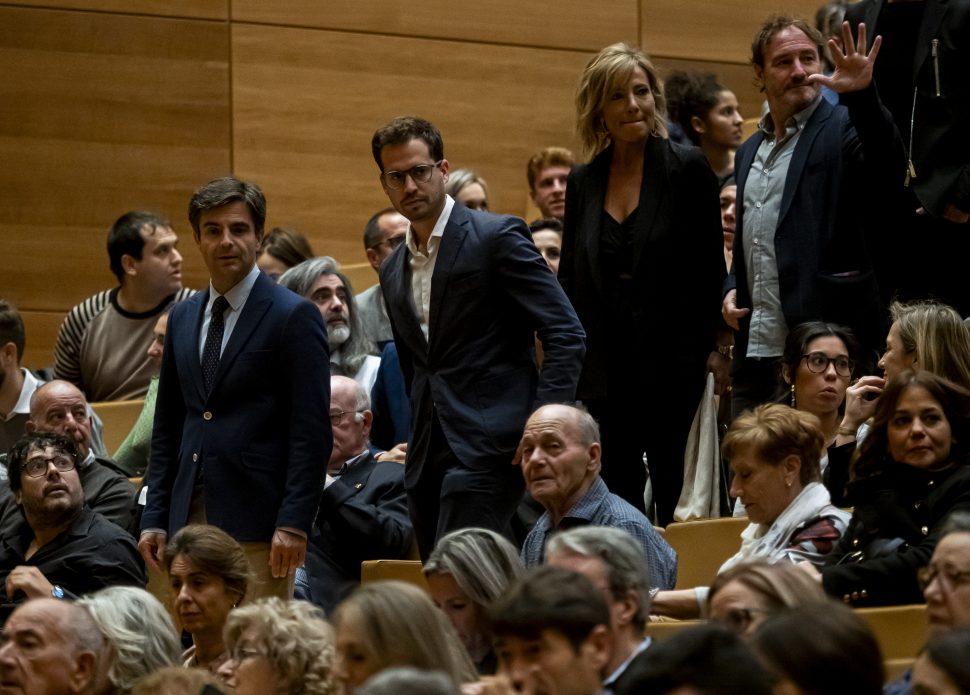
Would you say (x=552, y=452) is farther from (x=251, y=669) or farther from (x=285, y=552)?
(x=251, y=669)

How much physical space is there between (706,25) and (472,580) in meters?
4.73

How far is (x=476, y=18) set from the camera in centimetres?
723

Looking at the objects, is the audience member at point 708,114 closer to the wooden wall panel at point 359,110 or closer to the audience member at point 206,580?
the wooden wall panel at point 359,110

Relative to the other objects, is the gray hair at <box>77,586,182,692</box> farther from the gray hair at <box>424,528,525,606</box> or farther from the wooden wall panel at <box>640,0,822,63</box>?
the wooden wall panel at <box>640,0,822,63</box>

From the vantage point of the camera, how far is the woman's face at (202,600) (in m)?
3.60

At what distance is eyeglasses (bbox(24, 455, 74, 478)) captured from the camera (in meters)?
4.40

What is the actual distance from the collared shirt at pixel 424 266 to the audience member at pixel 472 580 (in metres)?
→ 0.73

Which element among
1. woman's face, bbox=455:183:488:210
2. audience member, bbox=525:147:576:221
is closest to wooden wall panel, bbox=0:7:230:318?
audience member, bbox=525:147:576:221

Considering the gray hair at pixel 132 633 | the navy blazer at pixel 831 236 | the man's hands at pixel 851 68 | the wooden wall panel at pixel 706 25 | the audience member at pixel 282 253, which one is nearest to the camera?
the gray hair at pixel 132 633

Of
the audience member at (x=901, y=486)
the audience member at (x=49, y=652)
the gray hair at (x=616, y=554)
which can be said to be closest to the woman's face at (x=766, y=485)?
the audience member at (x=901, y=486)

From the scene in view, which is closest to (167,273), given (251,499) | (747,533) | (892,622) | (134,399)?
(134,399)

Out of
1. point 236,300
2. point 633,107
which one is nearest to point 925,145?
point 633,107

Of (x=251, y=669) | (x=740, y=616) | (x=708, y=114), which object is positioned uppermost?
(x=708, y=114)

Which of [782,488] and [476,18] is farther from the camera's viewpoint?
[476,18]
